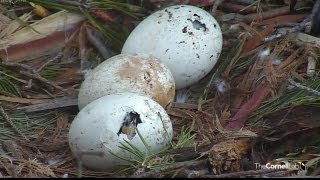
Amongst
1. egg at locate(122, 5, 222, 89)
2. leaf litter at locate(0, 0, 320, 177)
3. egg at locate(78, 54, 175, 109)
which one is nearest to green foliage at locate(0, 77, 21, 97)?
leaf litter at locate(0, 0, 320, 177)

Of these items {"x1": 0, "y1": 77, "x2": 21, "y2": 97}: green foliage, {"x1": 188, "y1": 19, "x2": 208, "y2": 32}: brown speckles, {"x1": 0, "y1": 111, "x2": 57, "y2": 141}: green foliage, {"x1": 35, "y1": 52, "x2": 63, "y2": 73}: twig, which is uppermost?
{"x1": 188, "y1": 19, "x2": 208, "y2": 32}: brown speckles

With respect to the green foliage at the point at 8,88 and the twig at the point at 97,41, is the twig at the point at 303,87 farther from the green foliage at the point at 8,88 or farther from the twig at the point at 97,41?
the green foliage at the point at 8,88

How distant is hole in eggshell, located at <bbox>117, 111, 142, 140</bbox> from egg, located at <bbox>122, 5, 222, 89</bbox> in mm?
478

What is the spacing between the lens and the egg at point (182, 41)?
2.85 m

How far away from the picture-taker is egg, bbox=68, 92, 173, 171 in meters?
2.39

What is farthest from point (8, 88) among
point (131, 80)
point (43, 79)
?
point (131, 80)

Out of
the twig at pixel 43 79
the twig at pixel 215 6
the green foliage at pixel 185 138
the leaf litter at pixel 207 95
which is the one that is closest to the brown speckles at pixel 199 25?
the leaf litter at pixel 207 95

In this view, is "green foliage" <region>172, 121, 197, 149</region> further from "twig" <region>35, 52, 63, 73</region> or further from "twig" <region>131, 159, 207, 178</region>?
"twig" <region>35, 52, 63, 73</region>

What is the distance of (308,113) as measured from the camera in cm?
255

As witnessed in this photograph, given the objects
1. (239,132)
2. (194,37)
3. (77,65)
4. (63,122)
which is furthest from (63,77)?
(239,132)

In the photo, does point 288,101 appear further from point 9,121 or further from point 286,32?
point 9,121

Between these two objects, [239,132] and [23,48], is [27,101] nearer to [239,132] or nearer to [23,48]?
[23,48]

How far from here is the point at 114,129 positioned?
2.40m

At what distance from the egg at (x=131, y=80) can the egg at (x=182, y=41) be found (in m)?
0.12
